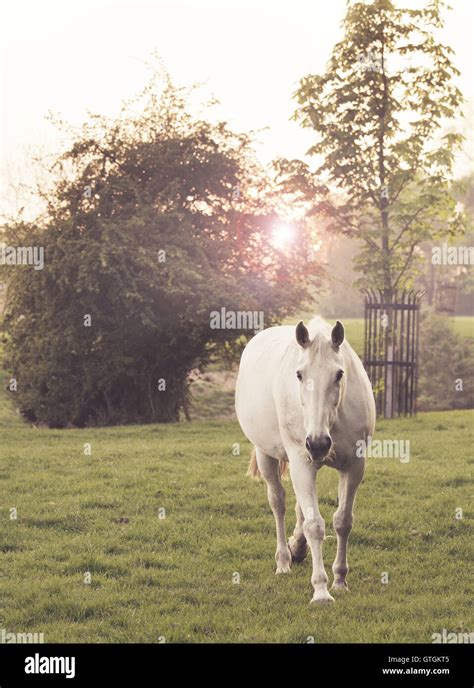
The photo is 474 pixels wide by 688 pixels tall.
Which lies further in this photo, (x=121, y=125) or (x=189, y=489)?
(x=121, y=125)

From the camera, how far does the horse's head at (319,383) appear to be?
5762 millimetres

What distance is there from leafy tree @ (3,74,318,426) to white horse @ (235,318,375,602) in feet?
35.1

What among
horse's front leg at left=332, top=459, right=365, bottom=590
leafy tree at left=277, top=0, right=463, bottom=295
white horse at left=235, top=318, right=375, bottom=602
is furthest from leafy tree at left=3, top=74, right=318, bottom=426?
horse's front leg at left=332, top=459, right=365, bottom=590

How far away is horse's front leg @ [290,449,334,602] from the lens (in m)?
6.34

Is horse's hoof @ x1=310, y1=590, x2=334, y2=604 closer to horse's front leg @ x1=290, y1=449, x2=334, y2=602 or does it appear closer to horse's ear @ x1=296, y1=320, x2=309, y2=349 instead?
horse's front leg @ x1=290, y1=449, x2=334, y2=602

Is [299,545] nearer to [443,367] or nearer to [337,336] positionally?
Answer: [337,336]

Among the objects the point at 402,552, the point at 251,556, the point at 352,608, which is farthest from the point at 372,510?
the point at 352,608

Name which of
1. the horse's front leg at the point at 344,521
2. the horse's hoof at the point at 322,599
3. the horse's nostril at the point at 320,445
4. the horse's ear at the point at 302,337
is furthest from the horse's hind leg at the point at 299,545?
the horse's ear at the point at 302,337

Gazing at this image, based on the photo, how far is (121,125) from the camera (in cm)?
2078

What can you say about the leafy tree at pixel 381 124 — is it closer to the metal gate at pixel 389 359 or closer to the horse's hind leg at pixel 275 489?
the metal gate at pixel 389 359

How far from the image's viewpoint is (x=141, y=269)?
1903cm

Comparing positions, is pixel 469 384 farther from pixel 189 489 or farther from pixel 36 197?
pixel 189 489

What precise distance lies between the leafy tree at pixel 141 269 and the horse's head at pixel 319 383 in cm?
1244

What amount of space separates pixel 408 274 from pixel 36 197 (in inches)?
381
